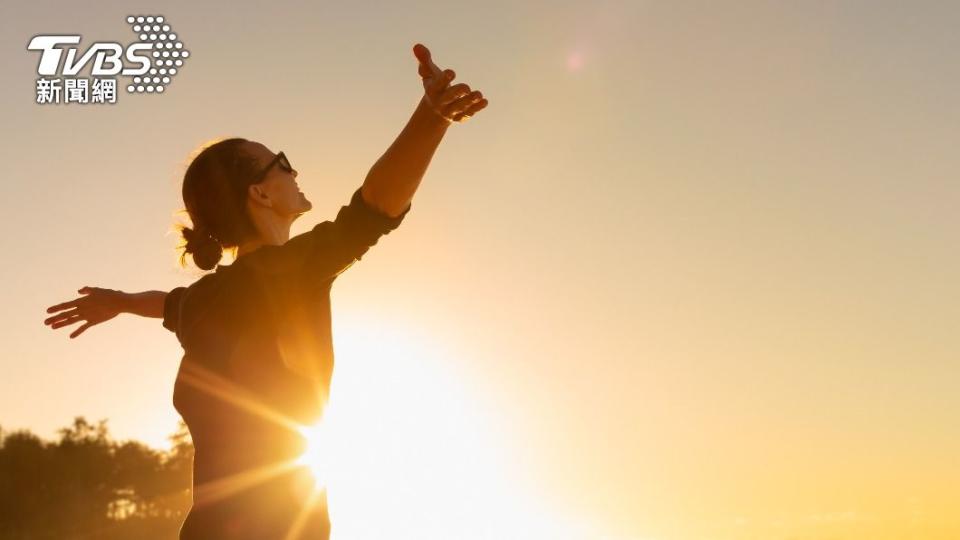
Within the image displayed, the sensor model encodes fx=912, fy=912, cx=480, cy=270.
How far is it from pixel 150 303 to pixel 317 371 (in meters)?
1.80

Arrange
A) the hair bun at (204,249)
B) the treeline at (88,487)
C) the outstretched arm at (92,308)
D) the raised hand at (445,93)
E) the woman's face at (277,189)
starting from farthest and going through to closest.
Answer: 1. the treeline at (88,487)
2. the outstretched arm at (92,308)
3. the hair bun at (204,249)
4. the woman's face at (277,189)
5. the raised hand at (445,93)

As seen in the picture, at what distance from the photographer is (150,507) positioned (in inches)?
2707

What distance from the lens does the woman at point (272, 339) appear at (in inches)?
115

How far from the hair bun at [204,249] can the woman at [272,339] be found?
272 mm

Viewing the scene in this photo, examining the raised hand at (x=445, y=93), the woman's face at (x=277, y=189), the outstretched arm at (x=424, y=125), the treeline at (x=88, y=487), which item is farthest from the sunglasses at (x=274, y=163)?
the treeline at (x=88, y=487)

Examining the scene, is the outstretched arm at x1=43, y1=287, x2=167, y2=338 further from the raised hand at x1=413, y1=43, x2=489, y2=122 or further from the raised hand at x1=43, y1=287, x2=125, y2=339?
the raised hand at x1=413, y1=43, x2=489, y2=122

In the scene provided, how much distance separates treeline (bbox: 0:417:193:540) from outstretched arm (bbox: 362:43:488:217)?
180ft

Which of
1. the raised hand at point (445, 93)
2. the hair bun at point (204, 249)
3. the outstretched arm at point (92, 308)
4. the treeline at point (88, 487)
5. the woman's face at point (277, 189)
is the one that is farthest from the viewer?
the treeline at point (88, 487)

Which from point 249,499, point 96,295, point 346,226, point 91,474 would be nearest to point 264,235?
point 346,226

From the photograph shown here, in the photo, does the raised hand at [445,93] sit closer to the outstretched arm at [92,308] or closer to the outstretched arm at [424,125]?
the outstretched arm at [424,125]

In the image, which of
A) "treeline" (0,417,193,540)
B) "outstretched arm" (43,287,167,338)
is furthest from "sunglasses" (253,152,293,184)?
"treeline" (0,417,193,540)

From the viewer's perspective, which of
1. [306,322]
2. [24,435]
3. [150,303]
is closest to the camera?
[306,322]

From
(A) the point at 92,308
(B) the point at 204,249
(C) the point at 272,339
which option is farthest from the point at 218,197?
(A) the point at 92,308

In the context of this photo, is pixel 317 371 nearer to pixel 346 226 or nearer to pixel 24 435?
pixel 346 226
